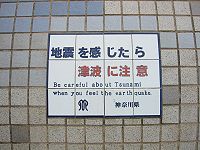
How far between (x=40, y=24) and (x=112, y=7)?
1.02 meters

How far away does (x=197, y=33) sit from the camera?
3482mm

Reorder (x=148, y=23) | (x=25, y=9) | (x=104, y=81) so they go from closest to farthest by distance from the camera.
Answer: (x=104, y=81) < (x=148, y=23) < (x=25, y=9)

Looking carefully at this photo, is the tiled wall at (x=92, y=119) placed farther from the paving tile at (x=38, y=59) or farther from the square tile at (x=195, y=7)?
the square tile at (x=195, y=7)

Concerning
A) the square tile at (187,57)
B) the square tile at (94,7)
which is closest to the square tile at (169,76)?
the square tile at (187,57)

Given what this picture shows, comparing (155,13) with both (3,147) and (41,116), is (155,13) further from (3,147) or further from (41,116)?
(3,147)

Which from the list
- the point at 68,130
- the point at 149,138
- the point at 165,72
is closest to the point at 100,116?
the point at 68,130

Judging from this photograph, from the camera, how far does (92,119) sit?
3.28 meters

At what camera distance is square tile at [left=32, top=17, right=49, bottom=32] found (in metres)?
3.45

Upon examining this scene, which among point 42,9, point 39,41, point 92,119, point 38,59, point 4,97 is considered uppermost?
point 42,9

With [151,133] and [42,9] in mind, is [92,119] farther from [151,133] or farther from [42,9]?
[42,9]

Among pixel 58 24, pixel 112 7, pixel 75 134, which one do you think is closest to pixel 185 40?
pixel 112 7

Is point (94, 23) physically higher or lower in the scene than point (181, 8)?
lower

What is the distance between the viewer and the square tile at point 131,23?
11.3ft

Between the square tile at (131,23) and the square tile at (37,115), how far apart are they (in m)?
1.55
